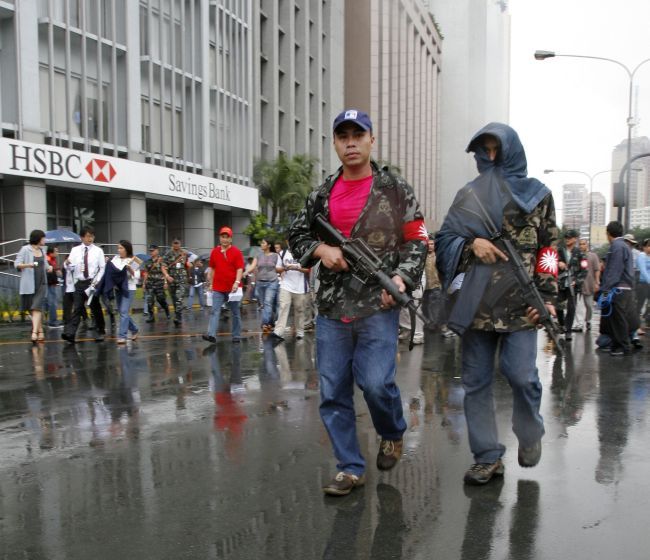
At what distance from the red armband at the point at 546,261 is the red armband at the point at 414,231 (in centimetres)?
68

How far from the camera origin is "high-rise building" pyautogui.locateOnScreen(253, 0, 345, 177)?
40.1 meters

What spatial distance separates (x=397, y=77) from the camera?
70.5m

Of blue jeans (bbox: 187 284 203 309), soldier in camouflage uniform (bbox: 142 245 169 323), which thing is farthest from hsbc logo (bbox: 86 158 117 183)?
soldier in camouflage uniform (bbox: 142 245 169 323)

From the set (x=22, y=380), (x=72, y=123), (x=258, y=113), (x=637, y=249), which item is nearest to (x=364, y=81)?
(x=258, y=113)

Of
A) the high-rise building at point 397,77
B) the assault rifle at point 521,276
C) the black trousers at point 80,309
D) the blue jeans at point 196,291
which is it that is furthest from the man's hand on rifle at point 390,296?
the high-rise building at point 397,77

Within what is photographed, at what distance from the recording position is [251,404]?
20.8 feet

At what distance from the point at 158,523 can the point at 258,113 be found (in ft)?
122

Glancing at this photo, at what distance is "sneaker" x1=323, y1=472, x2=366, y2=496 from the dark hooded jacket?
3.40ft

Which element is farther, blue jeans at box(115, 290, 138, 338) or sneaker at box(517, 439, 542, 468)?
blue jeans at box(115, 290, 138, 338)

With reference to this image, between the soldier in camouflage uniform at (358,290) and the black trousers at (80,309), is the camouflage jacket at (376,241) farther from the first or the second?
the black trousers at (80,309)

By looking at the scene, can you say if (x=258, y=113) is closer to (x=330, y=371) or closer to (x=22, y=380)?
(x=22, y=380)

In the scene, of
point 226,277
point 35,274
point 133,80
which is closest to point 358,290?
point 226,277

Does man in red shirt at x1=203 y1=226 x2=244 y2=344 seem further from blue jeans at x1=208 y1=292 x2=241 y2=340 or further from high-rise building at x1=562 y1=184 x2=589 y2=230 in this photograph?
high-rise building at x1=562 y1=184 x2=589 y2=230

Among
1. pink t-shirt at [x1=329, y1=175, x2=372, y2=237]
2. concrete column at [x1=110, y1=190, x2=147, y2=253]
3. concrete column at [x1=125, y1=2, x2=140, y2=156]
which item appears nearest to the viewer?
pink t-shirt at [x1=329, y1=175, x2=372, y2=237]
